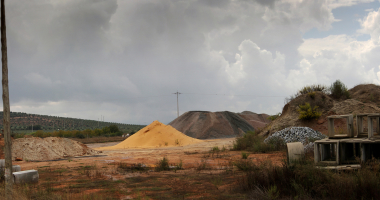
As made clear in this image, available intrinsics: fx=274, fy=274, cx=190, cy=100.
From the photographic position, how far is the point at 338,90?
25250 mm

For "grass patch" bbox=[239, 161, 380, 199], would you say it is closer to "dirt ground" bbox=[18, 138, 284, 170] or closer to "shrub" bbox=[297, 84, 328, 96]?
"dirt ground" bbox=[18, 138, 284, 170]

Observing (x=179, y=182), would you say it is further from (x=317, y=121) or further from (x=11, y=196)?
(x=317, y=121)

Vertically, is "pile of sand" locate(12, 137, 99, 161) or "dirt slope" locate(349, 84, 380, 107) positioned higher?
"dirt slope" locate(349, 84, 380, 107)

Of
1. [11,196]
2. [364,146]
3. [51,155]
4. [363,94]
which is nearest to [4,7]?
[11,196]

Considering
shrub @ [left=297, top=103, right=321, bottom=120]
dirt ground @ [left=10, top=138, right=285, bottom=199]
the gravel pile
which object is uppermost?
shrub @ [left=297, top=103, right=321, bottom=120]

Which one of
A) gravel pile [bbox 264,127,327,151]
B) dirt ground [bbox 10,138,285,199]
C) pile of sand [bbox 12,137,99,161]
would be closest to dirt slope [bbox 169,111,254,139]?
pile of sand [bbox 12,137,99,161]

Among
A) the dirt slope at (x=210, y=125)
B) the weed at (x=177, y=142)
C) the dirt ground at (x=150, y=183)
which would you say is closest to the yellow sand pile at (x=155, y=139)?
the weed at (x=177, y=142)

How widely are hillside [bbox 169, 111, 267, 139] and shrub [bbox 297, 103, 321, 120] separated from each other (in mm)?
22153

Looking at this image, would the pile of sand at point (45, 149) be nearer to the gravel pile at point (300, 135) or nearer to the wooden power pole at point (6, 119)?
the wooden power pole at point (6, 119)

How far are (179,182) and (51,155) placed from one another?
1341 centimetres

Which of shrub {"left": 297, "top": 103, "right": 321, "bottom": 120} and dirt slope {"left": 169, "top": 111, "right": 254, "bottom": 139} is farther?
dirt slope {"left": 169, "top": 111, "right": 254, "bottom": 139}

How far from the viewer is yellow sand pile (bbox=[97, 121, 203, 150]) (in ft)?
101

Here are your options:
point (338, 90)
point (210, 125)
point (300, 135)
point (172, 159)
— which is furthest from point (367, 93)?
point (210, 125)

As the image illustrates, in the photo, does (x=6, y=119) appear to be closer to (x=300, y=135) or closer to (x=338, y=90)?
(x=300, y=135)
